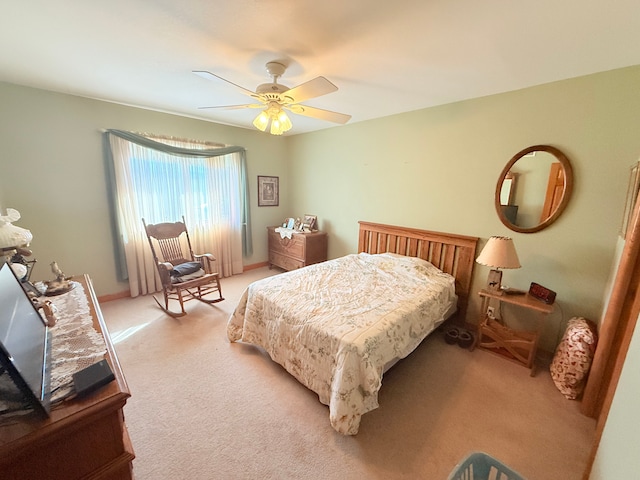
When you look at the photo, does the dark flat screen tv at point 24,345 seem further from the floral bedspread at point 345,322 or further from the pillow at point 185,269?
the pillow at point 185,269

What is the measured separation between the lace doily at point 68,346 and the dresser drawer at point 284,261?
2777 millimetres

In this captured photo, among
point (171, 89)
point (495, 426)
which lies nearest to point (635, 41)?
point (495, 426)

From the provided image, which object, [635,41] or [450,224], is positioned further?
[450,224]

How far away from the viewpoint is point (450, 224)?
2.86 metres

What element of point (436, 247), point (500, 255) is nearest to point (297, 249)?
point (436, 247)

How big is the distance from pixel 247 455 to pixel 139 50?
2.74m

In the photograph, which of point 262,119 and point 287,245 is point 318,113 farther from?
point 287,245

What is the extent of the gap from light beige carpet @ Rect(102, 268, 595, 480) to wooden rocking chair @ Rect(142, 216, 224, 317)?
672 millimetres

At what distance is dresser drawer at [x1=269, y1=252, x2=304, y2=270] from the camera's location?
13.6 feet

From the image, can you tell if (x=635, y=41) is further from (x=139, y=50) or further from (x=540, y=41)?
(x=139, y=50)

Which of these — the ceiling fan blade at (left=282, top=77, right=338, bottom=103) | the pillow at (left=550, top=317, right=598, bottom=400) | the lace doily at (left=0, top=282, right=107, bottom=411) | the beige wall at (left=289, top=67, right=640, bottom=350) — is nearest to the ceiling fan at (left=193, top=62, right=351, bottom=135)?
the ceiling fan blade at (left=282, top=77, right=338, bottom=103)

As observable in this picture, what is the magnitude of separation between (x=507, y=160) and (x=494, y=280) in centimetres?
116

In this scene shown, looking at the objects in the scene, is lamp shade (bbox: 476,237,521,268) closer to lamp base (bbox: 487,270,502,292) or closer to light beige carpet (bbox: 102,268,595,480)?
lamp base (bbox: 487,270,502,292)

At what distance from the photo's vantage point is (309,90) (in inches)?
68.4
